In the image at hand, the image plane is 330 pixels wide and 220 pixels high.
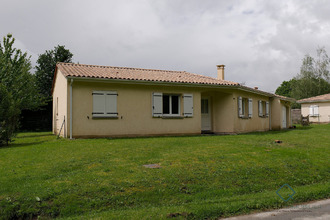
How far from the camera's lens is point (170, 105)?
1502 centimetres

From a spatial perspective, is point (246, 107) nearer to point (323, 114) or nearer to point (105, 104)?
point (105, 104)

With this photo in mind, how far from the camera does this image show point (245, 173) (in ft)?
22.4

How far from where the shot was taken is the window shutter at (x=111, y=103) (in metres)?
13.6

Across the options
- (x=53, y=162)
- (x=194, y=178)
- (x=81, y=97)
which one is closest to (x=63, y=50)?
(x=81, y=97)

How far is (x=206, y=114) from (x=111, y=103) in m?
6.26

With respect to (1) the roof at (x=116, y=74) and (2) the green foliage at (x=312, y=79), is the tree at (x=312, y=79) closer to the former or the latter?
(2) the green foliage at (x=312, y=79)

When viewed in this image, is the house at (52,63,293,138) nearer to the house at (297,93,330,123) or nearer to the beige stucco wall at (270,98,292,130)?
the beige stucco wall at (270,98,292,130)

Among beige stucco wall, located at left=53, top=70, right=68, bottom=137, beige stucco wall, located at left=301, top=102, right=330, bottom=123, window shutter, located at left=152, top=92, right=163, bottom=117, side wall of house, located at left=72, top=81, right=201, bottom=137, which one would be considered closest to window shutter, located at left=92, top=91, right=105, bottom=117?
side wall of house, located at left=72, top=81, right=201, bottom=137

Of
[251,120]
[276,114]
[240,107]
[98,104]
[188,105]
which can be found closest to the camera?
[98,104]

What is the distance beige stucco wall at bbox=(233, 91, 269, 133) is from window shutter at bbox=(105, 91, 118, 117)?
263 inches

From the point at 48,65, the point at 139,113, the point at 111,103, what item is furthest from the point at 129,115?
the point at 48,65

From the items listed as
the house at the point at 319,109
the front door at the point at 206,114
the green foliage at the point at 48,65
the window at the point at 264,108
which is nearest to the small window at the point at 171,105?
the front door at the point at 206,114

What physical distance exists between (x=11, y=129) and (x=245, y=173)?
9803 millimetres

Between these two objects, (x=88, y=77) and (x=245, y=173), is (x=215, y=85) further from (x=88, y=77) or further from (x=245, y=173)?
(x=245, y=173)
